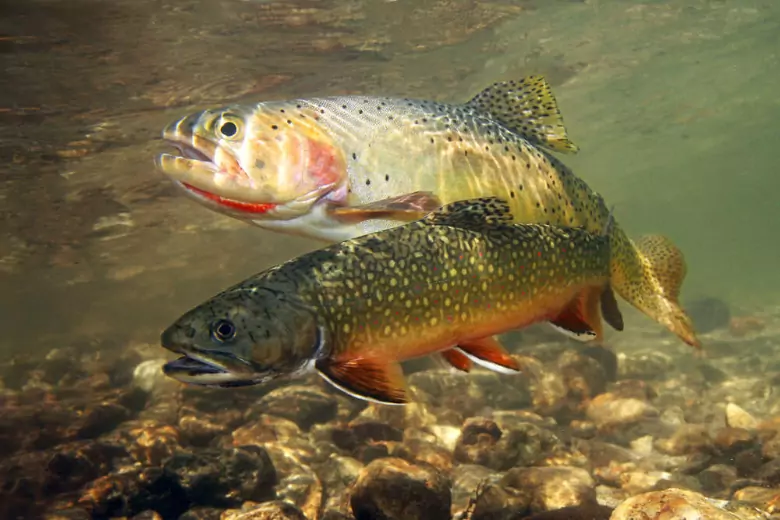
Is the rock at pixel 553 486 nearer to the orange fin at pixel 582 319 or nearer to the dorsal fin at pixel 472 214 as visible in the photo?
the orange fin at pixel 582 319

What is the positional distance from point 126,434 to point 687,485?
737 cm

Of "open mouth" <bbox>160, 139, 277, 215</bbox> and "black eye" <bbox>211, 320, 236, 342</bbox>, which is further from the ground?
"open mouth" <bbox>160, 139, 277, 215</bbox>

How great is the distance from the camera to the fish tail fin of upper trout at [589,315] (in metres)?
3.84

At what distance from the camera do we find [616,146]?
39812 mm

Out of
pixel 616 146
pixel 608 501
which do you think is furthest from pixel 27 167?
pixel 616 146

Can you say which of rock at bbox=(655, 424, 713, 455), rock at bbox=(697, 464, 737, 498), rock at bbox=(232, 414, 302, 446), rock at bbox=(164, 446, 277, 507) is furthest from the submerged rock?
rock at bbox=(164, 446, 277, 507)

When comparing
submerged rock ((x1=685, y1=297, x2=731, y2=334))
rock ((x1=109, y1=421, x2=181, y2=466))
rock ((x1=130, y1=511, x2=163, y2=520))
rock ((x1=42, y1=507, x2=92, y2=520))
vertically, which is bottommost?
submerged rock ((x1=685, y1=297, x2=731, y2=334))

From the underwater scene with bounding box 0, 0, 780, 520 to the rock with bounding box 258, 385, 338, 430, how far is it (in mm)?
67

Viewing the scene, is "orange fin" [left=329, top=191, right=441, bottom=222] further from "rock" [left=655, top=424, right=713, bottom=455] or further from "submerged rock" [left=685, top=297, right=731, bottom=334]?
"submerged rock" [left=685, top=297, right=731, bottom=334]

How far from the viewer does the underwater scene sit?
3.40 m

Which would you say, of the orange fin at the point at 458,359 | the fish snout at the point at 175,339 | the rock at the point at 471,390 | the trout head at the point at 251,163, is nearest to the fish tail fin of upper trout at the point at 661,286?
the orange fin at the point at 458,359

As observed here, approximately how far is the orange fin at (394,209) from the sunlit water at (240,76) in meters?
8.71

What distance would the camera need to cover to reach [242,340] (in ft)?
9.16

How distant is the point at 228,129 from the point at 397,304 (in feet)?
5.21
